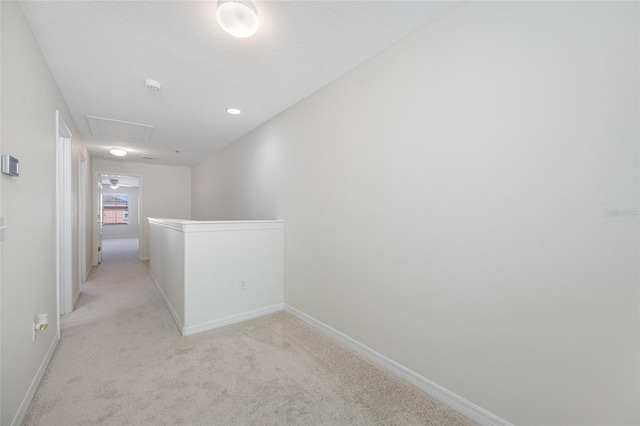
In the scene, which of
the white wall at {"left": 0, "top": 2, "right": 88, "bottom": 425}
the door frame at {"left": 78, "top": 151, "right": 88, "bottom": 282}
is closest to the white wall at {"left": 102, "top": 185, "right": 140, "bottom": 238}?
the door frame at {"left": 78, "top": 151, "right": 88, "bottom": 282}

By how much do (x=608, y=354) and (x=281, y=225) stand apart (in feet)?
8.80

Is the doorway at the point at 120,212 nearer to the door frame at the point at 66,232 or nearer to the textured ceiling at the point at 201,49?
the door frame at the point at 66,232

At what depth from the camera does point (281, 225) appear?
323 cm

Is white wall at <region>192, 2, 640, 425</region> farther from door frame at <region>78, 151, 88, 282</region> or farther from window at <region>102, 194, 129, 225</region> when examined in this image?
window at <region>102, 194, 129, 225</region>

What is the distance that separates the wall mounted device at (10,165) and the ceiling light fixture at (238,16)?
1252mm

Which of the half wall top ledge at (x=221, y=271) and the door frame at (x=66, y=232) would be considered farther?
the door frame at (x=66, y=232)

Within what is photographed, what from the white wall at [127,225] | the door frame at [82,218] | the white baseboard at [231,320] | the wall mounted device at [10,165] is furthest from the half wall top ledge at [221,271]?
the white wall at [127,225]

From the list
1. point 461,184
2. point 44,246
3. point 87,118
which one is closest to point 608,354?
point 461,184

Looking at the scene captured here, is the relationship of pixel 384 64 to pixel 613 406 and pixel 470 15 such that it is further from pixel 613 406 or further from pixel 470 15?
pixel 613 406

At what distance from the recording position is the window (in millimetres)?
13180

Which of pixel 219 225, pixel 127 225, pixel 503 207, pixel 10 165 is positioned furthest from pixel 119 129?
pixel 127 225

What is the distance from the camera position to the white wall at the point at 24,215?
4.45 ft

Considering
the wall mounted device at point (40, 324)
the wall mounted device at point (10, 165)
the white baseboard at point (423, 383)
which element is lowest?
the white baseboard at point (423, 383)

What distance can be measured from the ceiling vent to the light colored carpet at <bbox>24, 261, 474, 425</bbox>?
2454 mm
